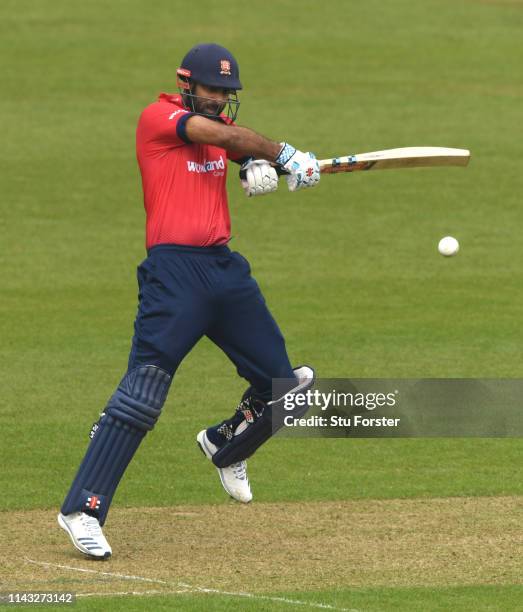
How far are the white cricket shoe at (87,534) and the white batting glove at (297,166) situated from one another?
1903 mm

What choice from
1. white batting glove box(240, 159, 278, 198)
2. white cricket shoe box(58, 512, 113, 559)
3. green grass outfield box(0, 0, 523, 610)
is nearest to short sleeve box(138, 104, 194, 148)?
white batting glove box(240, 159, 278, 198)

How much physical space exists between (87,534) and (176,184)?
1.68 meters

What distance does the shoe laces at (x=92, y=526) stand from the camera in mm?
7164

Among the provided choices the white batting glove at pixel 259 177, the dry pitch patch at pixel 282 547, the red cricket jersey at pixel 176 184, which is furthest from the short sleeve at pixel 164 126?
the dry pitch patch at pixel 282 547

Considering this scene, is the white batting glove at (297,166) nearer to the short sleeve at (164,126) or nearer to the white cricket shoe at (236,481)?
the short sleeve at (164,126)

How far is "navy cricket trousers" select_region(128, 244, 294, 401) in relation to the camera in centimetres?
729

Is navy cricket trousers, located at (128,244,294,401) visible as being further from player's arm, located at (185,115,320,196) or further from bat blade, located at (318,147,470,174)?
bat blade, located at (318,147,470,174)

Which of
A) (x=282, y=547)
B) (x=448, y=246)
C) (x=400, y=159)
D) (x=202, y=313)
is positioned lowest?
Answer: (x=282, y=547)

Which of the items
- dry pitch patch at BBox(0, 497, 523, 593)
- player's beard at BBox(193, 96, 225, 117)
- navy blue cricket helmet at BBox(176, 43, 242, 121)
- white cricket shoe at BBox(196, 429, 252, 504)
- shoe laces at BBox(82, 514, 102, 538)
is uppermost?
navy blue cricket helmet at BBox(176, 43, 242, 121)

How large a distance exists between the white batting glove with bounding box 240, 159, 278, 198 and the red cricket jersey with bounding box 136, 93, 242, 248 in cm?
18

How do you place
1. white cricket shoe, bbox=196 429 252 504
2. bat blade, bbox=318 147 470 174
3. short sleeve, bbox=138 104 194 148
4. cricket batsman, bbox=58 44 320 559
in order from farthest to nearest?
bat blade, bbox=318 147 470 174 < white cricket shoe, bbox=196 429 252 504 < short sleeve, bbox=138 104 194 148 < cricket batsman, bbox=58 44 320 559

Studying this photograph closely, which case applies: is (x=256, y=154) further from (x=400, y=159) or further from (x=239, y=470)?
(x=239, y=470)

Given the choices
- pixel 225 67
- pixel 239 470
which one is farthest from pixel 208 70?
pixel 239 470

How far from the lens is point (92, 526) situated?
7180 mm
